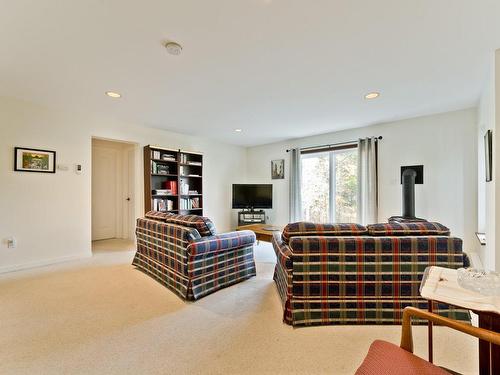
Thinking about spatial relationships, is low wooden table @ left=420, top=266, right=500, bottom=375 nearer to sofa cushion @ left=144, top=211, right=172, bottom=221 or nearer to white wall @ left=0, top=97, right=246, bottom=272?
sofa cushion @ left=144, top=211, right=172, bottom=221

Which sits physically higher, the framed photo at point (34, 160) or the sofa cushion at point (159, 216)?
the framed photo at point (34, 160)

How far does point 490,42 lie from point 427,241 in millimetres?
1729

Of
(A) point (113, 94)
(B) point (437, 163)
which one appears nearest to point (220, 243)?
(A) point (113, 94)

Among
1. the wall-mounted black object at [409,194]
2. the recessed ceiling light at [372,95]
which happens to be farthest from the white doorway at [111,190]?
the wall-mounted black object at [409,194]

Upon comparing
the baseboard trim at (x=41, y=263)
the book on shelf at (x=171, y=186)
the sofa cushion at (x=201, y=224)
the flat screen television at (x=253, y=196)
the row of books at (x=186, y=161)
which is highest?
the row of books at (x=186, y=161)

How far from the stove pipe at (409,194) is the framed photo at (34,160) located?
207 inches

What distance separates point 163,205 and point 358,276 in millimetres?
3762

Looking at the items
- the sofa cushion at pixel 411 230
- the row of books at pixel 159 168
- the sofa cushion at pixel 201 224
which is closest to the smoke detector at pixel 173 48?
the sofa cushion at pixel 201 224

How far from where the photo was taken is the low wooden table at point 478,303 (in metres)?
0.87

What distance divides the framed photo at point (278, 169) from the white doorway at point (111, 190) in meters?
3.19

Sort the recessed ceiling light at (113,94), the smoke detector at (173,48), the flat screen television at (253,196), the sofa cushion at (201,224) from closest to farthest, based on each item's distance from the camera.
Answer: the smoke detector at (173,48) < the sofa cushion at (201,224) < the recessed ceiling light at (113,94) < the flat screen television at (253,196)

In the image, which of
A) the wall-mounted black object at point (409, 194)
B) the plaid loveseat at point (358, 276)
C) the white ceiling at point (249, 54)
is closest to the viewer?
the white ceiling at point (249, 54)

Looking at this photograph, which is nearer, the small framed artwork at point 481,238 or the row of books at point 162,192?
the small framed artwork at point 481,238

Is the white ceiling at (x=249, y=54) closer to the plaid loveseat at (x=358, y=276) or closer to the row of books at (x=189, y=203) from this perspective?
the plaid loveseat at (x=358, y=276)
